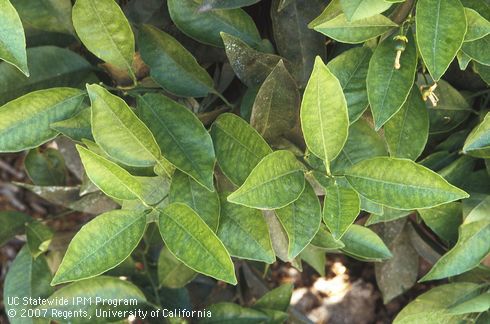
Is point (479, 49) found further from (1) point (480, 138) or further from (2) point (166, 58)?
(2) point (166, 58)

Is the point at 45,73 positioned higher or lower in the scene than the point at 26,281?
higher

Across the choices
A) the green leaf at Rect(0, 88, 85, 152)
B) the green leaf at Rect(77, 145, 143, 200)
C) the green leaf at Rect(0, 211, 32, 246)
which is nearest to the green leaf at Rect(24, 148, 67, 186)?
the green leaf at Rect(0, 211, 32, 246)

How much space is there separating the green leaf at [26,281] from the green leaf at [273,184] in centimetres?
59

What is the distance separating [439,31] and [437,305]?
1.76 ft

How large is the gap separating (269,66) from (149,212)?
0.92ft

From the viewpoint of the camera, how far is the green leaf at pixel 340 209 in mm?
804

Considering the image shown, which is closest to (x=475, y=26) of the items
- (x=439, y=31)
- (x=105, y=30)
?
(x=439, y=31)

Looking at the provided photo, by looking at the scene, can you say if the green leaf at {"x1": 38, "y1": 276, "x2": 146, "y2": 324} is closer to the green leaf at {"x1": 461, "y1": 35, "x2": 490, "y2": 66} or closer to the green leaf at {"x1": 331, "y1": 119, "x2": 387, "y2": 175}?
the green leaf at {"x1": 331, "y1": 119, "x2": 387, "y2": 175}

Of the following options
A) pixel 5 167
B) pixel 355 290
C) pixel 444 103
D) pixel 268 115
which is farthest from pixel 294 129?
pixel 5 167

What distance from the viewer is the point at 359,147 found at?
0.94 metres

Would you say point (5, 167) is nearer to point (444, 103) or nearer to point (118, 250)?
point (118, 250)

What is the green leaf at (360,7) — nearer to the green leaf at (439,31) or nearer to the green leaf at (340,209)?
the green leaf at (439,31)

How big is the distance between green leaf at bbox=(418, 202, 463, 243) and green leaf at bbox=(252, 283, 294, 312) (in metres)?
0.30

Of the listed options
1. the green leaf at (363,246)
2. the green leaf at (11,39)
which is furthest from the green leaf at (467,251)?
the green leaf at (11,39)
